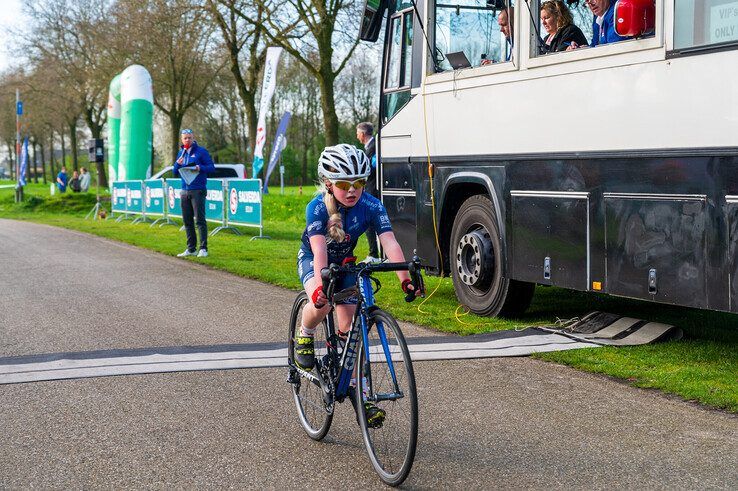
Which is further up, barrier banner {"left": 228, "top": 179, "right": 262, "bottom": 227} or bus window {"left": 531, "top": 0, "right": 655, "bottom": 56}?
bus window {"left": 531, "top": 0, "right": 655, "bottom": 56}

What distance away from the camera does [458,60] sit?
33.2 feet

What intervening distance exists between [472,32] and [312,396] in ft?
17.6

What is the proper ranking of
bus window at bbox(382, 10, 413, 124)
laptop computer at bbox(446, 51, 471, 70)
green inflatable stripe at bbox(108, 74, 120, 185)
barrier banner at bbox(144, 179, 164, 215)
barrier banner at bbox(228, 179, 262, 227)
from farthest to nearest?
green inflatable stripe at bbox(108, 74, 120, 185) < barrier banner at bbox(144, 179, 164, 215) < barrier banner at bbox(228, 179, 262, 227) < bus window at bbox(382, 10, 413, 124) < laptop computer at bbox(446, 51, 471, 70)

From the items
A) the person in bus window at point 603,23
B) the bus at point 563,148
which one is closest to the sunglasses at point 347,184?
the bus at point 563,148

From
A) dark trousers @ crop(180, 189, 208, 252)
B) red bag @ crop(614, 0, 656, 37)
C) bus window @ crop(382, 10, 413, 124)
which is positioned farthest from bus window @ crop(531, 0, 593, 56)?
dark trousers @ crop(180, 189, 208, 252)

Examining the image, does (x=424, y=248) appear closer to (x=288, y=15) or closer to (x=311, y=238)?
(x=311, y=238)

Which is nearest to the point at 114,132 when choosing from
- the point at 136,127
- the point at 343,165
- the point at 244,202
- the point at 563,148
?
the point at 136,127

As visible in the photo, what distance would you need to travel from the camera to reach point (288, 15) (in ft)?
111

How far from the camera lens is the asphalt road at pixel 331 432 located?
4.95m

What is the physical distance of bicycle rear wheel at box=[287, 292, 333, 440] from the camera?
557cm

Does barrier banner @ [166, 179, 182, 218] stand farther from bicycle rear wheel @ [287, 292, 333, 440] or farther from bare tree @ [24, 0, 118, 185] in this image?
bare tree @ [24, 0, 118, 185]

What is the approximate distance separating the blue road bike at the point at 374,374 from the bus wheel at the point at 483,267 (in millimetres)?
4403

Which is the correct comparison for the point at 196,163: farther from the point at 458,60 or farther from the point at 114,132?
the point at 114,132

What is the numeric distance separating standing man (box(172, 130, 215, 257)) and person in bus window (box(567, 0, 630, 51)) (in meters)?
10.2
